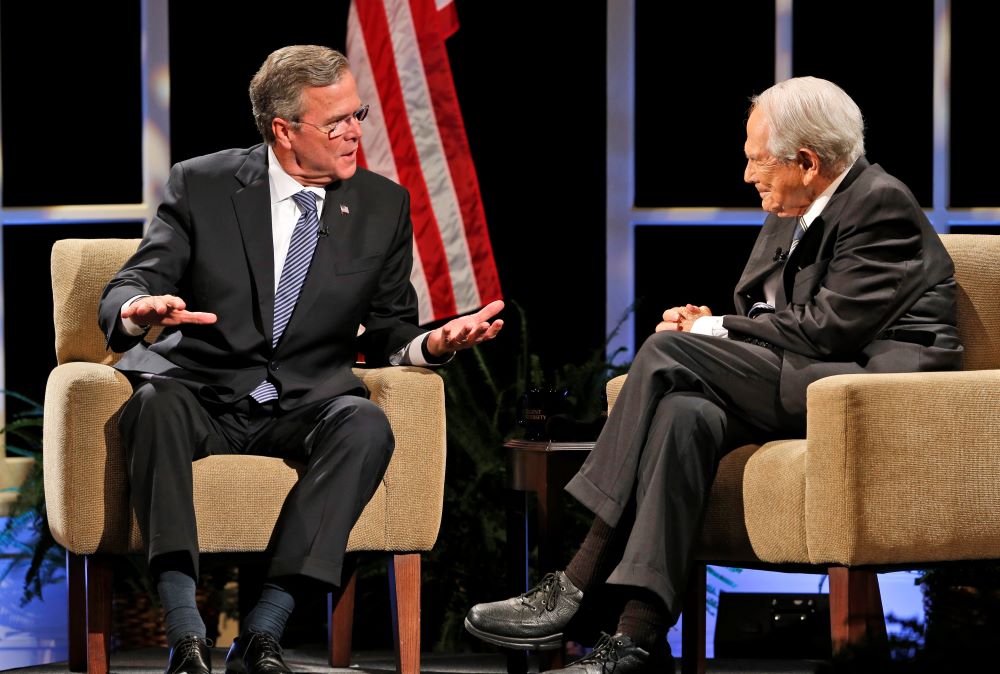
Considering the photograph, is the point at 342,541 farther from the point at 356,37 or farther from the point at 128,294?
the point at 356,37

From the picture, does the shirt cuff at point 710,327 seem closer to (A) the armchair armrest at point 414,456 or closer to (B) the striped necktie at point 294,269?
(A) the armchair armrest at point 414,456

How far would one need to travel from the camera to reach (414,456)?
9.45 ft

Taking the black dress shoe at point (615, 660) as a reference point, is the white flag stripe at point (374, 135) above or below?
above

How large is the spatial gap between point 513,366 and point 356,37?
4.21 feet

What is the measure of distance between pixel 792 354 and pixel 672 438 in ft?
1.20

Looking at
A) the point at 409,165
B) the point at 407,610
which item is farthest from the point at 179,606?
the point at 409,165

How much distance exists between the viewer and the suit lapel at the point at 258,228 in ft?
9.86

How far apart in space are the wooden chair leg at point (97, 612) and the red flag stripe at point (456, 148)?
2.10m

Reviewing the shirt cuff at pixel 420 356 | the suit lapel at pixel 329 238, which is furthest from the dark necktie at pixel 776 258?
the suit lapel at pixel 329 238

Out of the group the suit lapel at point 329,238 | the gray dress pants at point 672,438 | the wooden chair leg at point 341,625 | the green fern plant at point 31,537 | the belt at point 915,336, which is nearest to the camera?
the gray dress pants at point 672,438

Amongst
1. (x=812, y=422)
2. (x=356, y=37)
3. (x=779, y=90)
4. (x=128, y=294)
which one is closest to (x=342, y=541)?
(x=128, y=294)

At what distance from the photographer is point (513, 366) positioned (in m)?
4.73

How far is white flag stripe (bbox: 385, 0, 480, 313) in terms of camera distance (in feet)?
15.3

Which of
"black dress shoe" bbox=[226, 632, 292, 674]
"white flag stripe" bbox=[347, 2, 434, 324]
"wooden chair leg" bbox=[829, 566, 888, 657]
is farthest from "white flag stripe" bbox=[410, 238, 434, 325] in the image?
"wooden chair leg" bbox=[829, 566, 888, 657]
